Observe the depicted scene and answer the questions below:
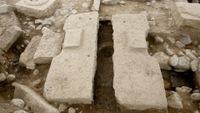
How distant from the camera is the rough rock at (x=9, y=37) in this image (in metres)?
3.68

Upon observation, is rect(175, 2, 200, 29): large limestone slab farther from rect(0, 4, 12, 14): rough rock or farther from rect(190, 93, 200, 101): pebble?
rect(0, 4, 12, 14): rough rock

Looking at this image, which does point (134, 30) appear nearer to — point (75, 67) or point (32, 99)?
point (75, 67)

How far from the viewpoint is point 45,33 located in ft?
12.7

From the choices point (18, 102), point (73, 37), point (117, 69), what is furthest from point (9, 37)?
→ point (117, 69)

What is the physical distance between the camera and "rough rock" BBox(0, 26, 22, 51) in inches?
145

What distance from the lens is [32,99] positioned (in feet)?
9.77

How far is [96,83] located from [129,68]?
1.44 ft

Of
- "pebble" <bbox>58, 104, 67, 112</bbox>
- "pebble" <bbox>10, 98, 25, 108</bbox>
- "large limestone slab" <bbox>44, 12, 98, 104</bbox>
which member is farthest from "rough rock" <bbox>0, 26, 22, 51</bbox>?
"pebble" <bbox>58, 104, 67, 112</bbox>

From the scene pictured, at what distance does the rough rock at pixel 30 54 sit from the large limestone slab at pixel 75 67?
0.39 m

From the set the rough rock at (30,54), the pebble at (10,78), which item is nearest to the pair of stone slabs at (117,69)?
the rough rock at (30,54)

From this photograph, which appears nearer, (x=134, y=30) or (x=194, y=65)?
(x=194, y=65)

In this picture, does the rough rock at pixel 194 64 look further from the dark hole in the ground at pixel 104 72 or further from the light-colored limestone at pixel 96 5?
the light-colored limestone at pixel 96 5

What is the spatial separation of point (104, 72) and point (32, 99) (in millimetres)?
934

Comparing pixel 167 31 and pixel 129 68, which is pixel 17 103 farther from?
pixel 167 31
